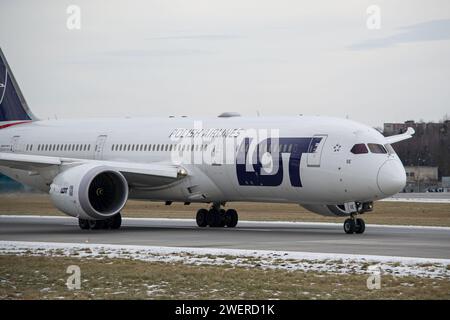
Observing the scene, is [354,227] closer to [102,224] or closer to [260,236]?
[260,236]

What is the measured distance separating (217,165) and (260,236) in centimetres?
497

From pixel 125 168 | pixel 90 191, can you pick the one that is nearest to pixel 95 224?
pixel 90 191

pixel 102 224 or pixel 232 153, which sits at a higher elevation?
pixel 232 153

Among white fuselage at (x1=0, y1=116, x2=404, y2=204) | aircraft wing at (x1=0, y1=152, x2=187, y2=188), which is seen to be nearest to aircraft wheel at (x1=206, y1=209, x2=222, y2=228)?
white fuselage at (x1=0, y1=116, x2=404, y2=204)

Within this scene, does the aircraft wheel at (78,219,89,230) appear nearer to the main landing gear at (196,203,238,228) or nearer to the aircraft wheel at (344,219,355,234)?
the main landing gear at (196,203,238,228)

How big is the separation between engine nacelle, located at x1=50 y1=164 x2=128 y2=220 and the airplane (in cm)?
4

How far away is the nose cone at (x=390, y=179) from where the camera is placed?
109 ft

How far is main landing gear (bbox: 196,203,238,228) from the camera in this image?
40.3 m

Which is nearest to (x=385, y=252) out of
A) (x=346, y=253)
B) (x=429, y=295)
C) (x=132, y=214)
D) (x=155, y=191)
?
(x=346, y=253)

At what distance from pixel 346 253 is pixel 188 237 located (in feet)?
26.9

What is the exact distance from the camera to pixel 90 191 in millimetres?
38125

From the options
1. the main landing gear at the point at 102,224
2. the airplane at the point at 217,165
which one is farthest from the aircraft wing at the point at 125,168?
the main landing gear at the point at 102,224

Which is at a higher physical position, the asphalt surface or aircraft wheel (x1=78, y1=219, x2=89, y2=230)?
aircraft wheel (x1=78, y1=219, x2=89, y2=230)

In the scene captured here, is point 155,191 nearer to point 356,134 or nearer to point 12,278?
point 356,134
